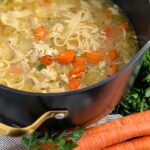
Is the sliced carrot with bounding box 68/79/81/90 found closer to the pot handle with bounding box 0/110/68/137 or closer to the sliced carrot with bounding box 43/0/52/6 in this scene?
the pot handle with bounding box 0/110/68/137

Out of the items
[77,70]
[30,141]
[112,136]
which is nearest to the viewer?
[30,141]

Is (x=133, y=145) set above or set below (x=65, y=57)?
below

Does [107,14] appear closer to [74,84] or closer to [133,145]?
[74,84]

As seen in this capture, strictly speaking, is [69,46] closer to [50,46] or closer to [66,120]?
[50,46]

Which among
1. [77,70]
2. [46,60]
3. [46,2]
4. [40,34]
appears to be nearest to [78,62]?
[77,70]

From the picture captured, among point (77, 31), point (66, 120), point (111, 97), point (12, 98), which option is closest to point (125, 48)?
point (77, 31)

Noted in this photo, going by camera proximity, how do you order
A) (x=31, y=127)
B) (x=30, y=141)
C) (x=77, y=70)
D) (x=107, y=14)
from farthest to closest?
(x=107, y=14) < (x=77, y=70) < (x=30, y=141) < (x=31, y=127)
